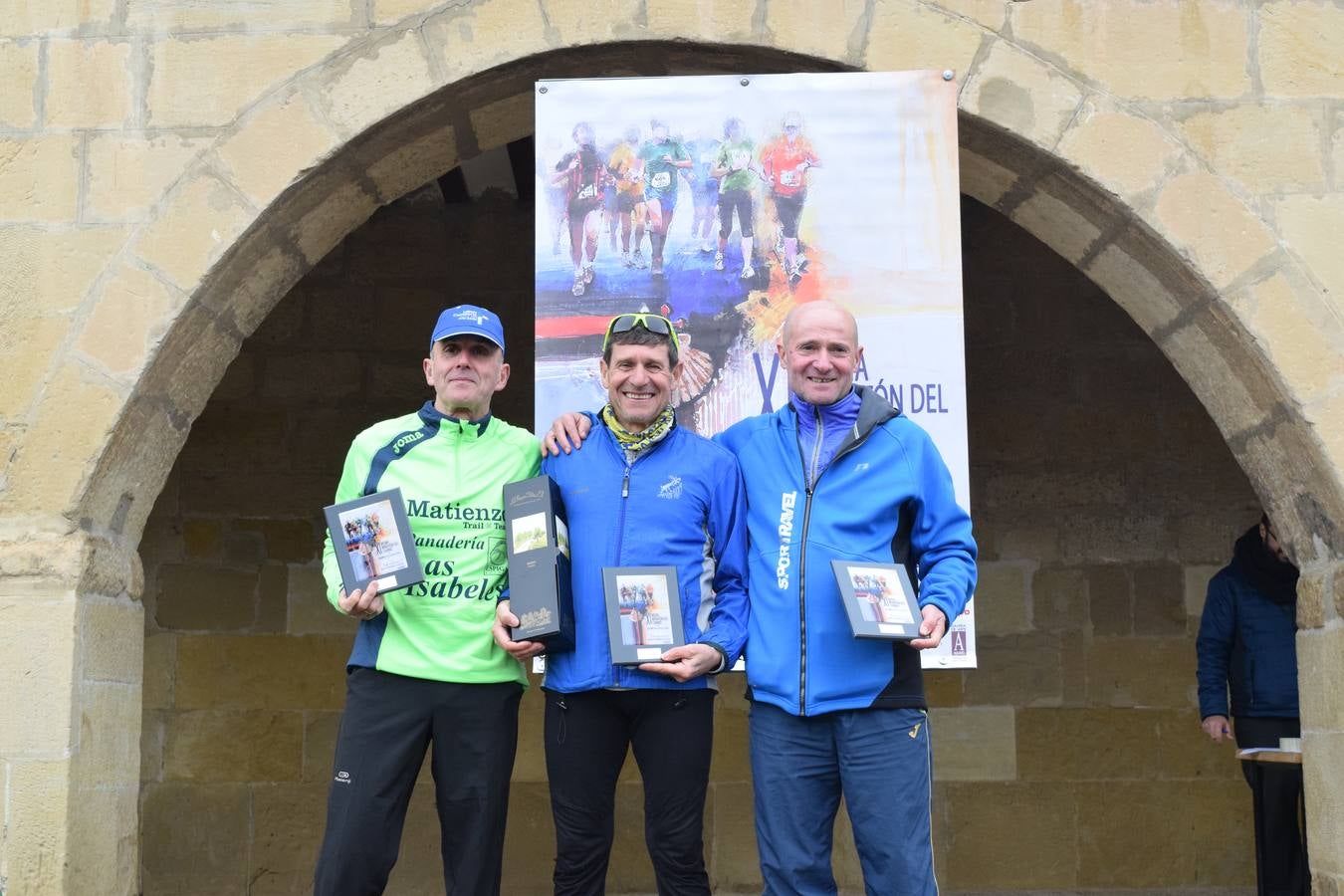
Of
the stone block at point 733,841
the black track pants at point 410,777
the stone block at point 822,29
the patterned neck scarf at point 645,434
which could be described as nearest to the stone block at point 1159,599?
the stone block at point 733,841

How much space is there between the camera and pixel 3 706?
351 cm

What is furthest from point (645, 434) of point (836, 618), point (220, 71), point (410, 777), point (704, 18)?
point (220, 71)

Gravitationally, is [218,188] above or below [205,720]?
above

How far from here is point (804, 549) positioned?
9.77 ft

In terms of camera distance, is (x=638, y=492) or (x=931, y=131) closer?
(x=638, y=492)

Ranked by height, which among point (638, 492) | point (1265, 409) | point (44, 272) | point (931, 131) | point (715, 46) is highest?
point (715, 46)

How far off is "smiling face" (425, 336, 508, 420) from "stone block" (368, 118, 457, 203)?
96cm

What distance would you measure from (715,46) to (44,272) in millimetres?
1879

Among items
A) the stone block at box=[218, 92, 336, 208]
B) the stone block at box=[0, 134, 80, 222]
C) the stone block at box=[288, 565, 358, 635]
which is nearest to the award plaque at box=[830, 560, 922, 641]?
the stone block at box=[218, 92, 336, 208]

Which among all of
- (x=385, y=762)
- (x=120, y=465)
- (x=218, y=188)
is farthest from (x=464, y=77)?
(x=385, y=762)

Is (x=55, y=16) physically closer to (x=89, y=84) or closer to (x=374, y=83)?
(x=89, y=84)

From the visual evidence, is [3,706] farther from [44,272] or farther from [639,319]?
[639,319]

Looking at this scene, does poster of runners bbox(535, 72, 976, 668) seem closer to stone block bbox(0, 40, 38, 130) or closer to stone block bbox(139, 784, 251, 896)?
stone block bbox(0, 40, 38, 130)

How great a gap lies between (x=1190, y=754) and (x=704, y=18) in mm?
3449
